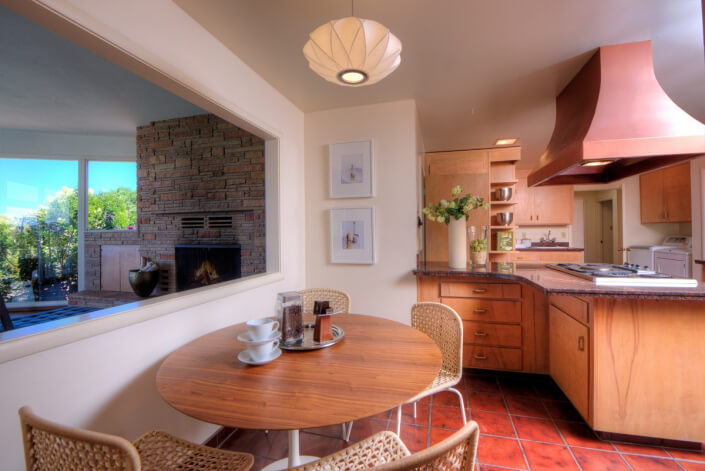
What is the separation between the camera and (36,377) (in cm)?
99

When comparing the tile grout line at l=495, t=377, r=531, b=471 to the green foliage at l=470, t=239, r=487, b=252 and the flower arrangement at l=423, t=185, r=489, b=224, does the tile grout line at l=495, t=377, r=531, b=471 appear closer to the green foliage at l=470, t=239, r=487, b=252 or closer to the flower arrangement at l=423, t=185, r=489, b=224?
the green foliage at l=470, t=239, r=487, b=252

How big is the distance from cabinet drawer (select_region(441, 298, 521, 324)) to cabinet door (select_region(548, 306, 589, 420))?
9.9 inches

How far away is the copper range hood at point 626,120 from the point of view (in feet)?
5.56

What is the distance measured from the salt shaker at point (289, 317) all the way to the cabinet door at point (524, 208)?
5440 millimetres

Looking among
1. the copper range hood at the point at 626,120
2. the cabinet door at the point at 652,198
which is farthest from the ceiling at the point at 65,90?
the cabinet door at the point at 652,198

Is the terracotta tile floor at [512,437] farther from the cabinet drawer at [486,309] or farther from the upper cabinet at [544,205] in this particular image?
the upper cabinet at [544,205]

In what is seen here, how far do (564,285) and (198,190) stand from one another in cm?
337

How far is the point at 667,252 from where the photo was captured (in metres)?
4.29

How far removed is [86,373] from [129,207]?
142 inches

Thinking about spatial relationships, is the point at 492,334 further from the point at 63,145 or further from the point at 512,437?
the point at 63,145

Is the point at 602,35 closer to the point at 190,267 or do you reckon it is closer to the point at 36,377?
the point at 36,377

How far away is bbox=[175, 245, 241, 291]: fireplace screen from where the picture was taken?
3.11m

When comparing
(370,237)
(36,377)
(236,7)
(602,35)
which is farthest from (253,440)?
(602,35)

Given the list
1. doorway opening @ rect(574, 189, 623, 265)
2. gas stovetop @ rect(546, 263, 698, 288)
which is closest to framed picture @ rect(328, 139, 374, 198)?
gas stovetop @ rect(546, 263, 698, 288)
